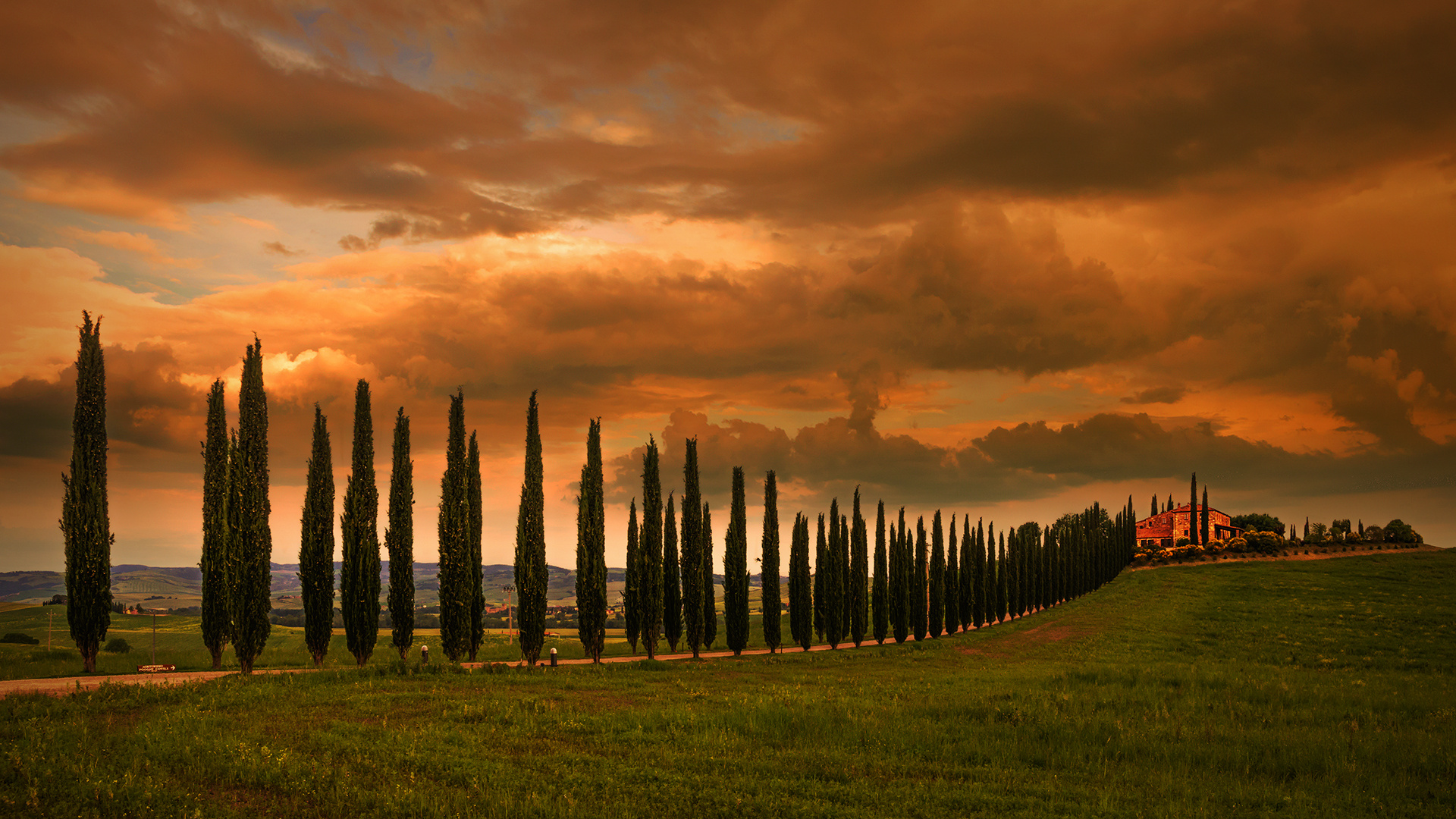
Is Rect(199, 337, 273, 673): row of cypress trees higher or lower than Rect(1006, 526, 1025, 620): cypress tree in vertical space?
higher

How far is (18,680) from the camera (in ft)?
95.0

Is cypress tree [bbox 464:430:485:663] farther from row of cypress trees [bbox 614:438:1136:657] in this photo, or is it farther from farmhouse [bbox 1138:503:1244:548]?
farmhouse [bbox 1138:503:1244:548]

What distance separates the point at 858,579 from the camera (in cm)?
6041

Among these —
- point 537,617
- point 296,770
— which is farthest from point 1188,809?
point 537,617

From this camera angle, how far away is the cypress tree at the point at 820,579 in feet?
189

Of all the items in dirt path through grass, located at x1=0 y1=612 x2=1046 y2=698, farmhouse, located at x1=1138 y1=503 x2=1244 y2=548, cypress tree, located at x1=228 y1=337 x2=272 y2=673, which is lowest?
farmhouse, located at x1=1138 y1=503 x2=1244 y2=548

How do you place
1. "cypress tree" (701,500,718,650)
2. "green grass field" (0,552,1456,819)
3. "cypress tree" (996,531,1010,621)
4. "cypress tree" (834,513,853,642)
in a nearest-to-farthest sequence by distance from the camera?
"green grass field" (0,552,1456,819) < "cypress tree" (701,500,718,650) < "cypress tree" (834,513,853,642) < "cypress tree" (996,531,1010,621)

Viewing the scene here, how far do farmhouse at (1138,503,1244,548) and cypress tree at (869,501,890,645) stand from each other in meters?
90.8

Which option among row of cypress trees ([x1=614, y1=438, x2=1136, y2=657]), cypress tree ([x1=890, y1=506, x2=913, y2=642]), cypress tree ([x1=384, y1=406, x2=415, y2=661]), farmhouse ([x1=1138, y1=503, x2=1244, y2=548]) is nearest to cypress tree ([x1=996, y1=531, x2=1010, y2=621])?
row of cypress trees ([x1=614, y1=438, x2=1136, y2=657])

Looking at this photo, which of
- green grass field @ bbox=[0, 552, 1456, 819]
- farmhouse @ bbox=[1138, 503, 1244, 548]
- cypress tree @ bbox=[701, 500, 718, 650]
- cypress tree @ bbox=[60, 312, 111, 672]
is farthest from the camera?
farmhouse @ bbox=[1138, 503, 1244, 548]

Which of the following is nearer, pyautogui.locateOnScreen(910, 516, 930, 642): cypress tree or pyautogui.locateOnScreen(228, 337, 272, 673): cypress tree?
pyautogui.locateOnScreen(228, 337, 272, 673): cypress tree

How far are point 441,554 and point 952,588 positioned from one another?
46.1m

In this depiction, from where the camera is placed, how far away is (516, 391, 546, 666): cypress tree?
38094mm

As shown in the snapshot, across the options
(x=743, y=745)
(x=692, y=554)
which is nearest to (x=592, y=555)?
(x=692, y=554)
